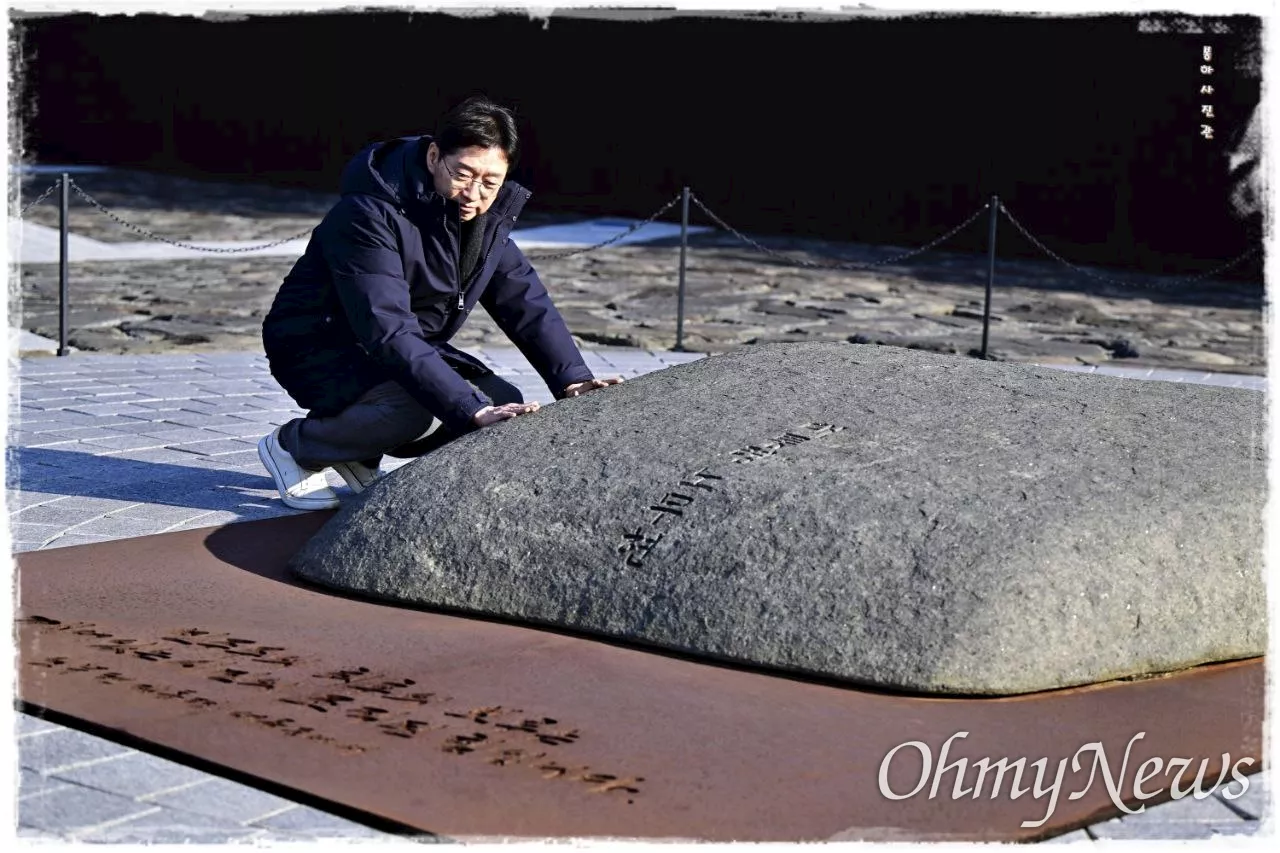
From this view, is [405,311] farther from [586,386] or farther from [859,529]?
[859,529]

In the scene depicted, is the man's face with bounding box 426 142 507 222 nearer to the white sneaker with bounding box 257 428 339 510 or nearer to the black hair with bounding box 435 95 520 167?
the black hair with bounding box 435 95 520 167

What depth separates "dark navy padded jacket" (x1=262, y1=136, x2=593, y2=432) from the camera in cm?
444

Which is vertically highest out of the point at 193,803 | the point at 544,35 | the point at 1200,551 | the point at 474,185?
the point at 544,35

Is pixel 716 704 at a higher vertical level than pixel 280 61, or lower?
lower

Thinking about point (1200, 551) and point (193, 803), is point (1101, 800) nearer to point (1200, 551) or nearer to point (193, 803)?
point (1200, 551)

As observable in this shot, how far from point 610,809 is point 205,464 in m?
2.98

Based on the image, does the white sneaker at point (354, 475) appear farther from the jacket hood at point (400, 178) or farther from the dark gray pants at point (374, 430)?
the jacket hood at point (400, 178)

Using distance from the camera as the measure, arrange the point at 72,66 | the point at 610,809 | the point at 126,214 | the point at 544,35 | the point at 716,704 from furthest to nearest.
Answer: the point at 72,66 → the point at 544,35 → the point at 126,214 → the point at 716,704 → the point at 610,809

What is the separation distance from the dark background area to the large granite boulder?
23.3ft

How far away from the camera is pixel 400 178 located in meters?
4.55

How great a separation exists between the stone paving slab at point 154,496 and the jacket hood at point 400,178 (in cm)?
94

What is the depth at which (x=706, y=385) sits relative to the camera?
14.6ft

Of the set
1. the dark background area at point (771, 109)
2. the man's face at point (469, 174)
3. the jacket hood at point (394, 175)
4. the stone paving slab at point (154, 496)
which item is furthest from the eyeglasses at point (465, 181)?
the dark background area at point (771, 109)

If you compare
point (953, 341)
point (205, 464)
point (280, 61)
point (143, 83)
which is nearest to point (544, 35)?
point (280, 61)
